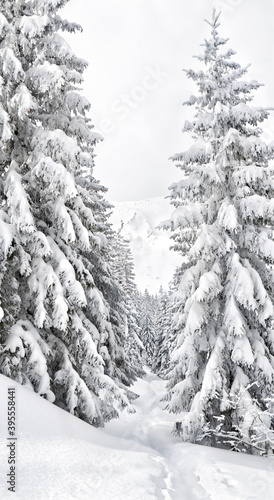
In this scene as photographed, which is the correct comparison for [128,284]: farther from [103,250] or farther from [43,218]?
[43,218]

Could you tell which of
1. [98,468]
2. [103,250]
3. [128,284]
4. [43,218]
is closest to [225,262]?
[103,250]

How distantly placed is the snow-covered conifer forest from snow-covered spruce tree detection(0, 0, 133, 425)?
0.03 m

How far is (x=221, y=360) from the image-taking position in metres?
11.0

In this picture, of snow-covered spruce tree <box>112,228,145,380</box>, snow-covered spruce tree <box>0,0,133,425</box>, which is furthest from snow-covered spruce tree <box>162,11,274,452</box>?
snow-covered spruce tree <box>112,228,145,380</box>

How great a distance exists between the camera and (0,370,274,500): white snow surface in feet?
17.1

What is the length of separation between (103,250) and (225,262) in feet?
14.8

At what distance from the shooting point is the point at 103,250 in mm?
14016

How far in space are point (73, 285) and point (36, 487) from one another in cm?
535

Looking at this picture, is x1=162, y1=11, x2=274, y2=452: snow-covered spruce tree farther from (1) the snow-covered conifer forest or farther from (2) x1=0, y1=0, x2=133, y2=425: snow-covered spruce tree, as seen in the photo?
(2) x1=0, y1=0, x2=133, y2=425: snow-covered spruce tree

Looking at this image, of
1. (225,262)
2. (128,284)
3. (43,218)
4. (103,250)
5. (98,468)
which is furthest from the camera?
(128,284)

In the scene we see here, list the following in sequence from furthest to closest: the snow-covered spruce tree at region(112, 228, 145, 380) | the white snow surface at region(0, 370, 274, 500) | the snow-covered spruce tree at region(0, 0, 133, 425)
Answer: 1. the snow-covered spruce tree at region(112, 228, 145, 380)
2. the snow-covered spruce tree at region(0, 0, 133, 425)
3. the white snow surface at region(0, 370, 274, 500)

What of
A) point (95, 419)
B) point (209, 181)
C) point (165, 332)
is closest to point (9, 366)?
point (95, 419)

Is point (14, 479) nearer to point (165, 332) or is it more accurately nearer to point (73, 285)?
point (73, 285)

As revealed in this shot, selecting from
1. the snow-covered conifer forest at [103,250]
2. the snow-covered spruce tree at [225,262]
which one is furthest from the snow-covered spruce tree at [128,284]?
the snow-covered spruce tree at [225,262]
